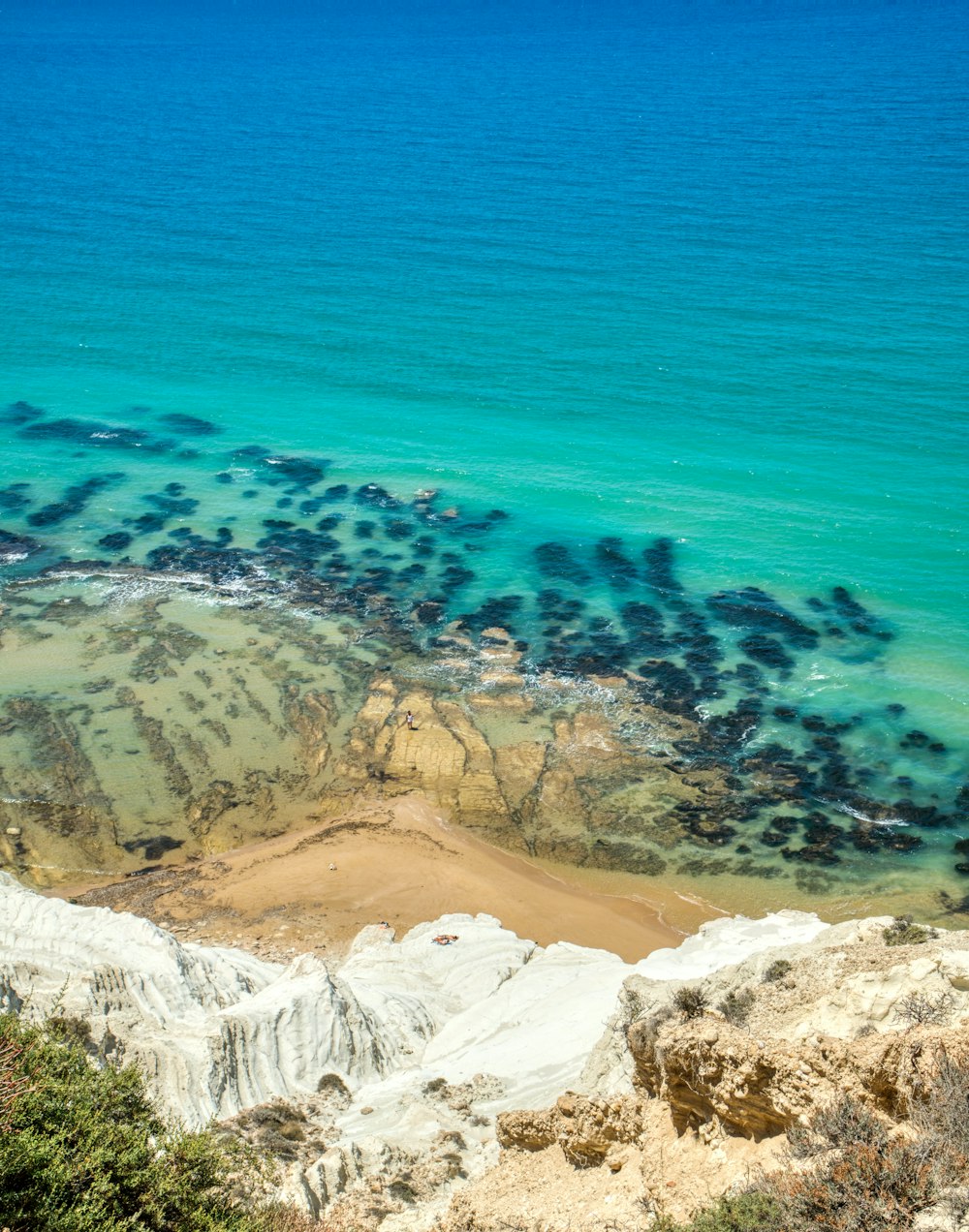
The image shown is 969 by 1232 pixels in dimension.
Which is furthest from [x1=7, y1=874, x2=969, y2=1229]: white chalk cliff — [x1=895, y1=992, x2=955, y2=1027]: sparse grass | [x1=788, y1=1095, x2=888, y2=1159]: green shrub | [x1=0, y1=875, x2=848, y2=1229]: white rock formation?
[x1=788, y1=1095, x2=888, y2=1159]: green shrub

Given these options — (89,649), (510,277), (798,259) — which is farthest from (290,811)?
(798,259)

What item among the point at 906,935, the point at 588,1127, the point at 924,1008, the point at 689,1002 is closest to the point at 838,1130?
the point at 924,1008

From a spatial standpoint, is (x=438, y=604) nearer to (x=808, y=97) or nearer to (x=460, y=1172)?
(x=460, y=1172)

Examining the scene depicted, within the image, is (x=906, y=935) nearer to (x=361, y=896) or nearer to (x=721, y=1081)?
(x=721, y=1081)

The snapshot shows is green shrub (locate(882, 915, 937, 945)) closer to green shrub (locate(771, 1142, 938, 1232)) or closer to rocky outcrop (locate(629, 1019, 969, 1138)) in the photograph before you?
rocky outcrop (locate(629, 1019, 969, 1138))

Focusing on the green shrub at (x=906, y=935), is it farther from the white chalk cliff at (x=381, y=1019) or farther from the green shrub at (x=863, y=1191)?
the green shrub at (x=863, y=1191)
